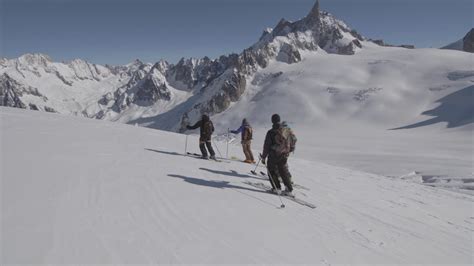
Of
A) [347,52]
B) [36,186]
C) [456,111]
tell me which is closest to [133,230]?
[36,186]

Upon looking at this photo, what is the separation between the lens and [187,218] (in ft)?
22.7

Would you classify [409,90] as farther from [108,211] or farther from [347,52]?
[108,211]

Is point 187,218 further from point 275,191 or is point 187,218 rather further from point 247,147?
point 247,147

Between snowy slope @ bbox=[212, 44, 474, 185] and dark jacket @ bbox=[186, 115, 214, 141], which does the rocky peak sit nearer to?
snowy slope @ bbox=[212, 44, 474, 185]

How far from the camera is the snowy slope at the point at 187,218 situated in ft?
18.0

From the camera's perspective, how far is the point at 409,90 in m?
121

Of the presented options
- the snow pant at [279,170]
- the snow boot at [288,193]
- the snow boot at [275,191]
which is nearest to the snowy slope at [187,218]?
the snow boot at [275,191]

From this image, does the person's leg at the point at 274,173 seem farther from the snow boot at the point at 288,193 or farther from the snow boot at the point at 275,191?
the snow boot at the point at 288,193

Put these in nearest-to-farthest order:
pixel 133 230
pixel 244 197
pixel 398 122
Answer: pixel 133 230 < pixel 244 197 < pixel 398 122

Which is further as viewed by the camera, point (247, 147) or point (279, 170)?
point (247, 147)

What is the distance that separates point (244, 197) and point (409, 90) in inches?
5062

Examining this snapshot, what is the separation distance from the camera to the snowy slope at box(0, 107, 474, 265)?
5.48m

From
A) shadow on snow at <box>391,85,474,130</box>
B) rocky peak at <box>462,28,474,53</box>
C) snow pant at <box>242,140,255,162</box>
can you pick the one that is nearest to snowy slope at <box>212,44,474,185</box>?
shadow on snow at <box>391,85,474,130</box>

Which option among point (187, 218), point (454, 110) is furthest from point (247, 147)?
point (454, 110)
